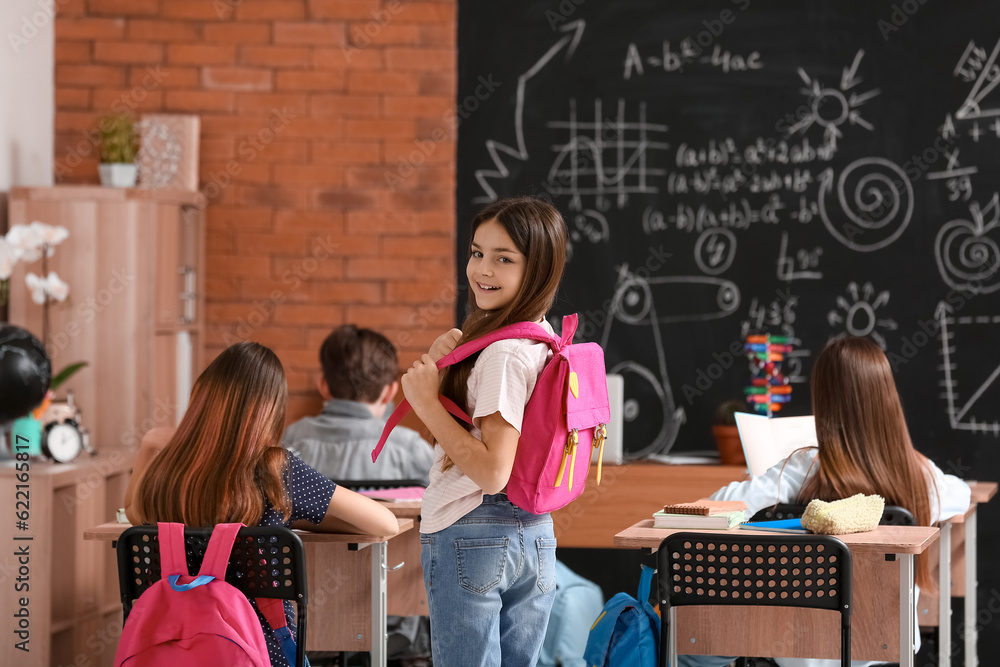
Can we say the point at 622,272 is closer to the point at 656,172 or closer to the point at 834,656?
the point at 656,172

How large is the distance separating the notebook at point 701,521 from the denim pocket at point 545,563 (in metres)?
0.58

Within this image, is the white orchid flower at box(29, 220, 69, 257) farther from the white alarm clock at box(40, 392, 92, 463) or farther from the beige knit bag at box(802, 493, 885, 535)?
the beige knit bag at box(802, 493, 885, 535)

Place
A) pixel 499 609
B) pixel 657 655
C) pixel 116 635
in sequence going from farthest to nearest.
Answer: pixel 116 635, pixel 657 655, pixel 499 609

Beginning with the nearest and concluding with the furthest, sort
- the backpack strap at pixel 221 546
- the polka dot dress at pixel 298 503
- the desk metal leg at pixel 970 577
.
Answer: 1. the backpack strap at pixel 221 546
2. the polka dot dress at pixel 298 503
3. the desk metal leg at pixel 970 577

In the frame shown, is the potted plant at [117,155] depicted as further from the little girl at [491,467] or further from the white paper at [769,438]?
the little girl at [491,467]

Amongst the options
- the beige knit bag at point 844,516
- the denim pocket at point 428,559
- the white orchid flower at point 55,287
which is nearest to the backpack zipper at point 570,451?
the denim pocket at point 428,559

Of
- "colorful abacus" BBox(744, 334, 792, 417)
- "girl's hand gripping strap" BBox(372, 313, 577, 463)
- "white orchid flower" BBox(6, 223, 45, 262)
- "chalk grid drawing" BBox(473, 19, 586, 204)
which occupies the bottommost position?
"colorful abacus" BBox(744, 334, 792, 417)

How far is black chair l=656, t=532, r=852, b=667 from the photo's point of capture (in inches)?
87.9

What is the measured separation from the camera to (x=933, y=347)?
13.8 ft

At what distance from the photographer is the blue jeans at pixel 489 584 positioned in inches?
73.7

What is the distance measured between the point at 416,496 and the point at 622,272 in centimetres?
166

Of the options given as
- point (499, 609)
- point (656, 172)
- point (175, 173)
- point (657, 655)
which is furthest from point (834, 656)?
point (175, 173)

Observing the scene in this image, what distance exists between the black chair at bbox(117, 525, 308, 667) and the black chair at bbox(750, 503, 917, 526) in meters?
1.13

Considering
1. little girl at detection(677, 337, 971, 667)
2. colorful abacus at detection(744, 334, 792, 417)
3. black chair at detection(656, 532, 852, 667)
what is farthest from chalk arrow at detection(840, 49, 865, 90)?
black chair at detection(656, 532, 852, 667)
